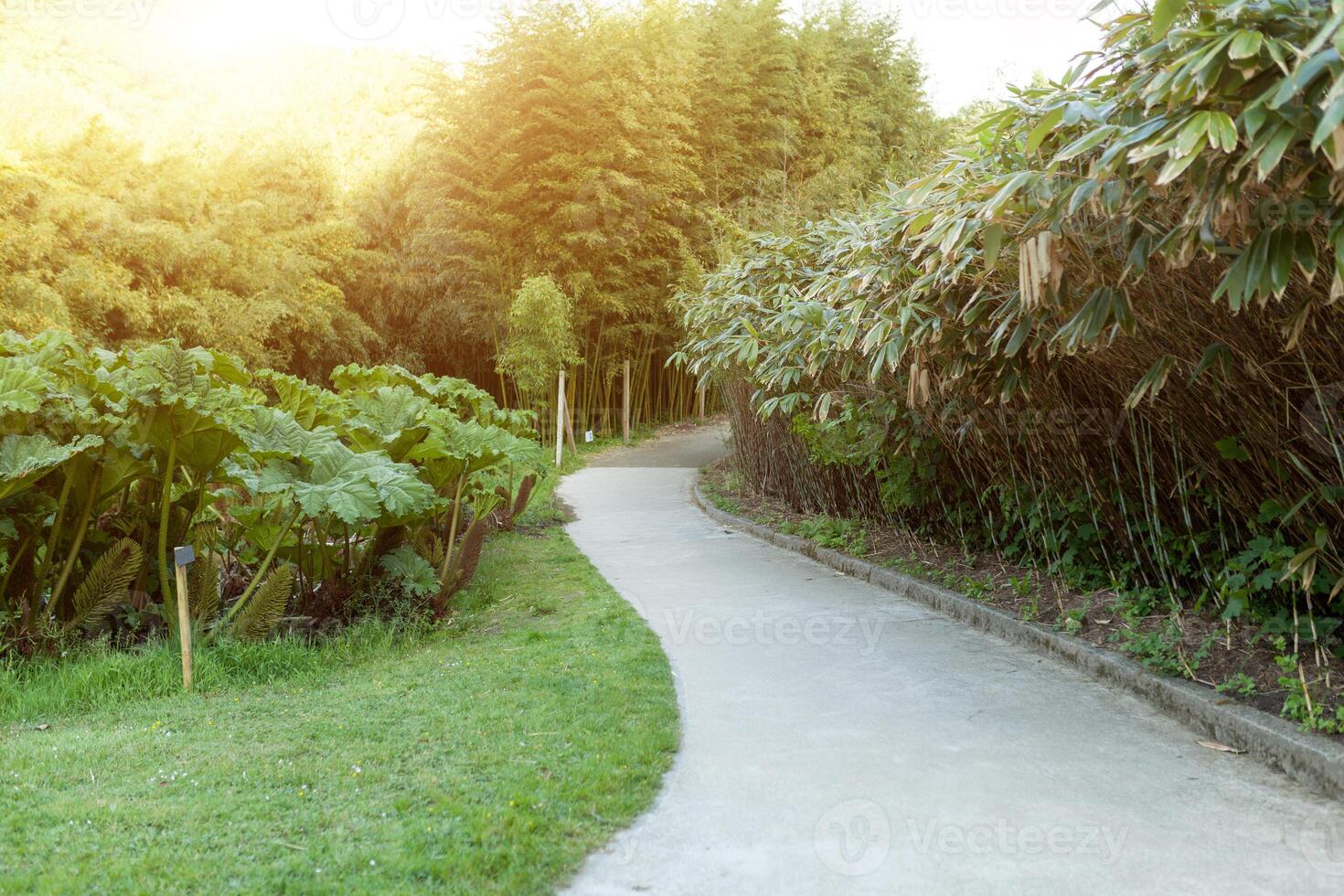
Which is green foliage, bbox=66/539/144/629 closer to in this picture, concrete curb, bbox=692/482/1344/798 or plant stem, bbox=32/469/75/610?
plant stem, bbox=32/469/75/610

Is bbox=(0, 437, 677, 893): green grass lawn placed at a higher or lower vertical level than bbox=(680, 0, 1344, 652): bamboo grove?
lower

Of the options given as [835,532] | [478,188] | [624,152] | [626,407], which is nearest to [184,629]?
[835,532]

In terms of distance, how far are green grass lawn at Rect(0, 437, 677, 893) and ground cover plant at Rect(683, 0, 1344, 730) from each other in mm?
1800

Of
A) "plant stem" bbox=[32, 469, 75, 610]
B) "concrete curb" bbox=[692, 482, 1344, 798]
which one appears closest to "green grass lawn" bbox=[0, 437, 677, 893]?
"plant stem" bbox=[32, 469, 75, 610]

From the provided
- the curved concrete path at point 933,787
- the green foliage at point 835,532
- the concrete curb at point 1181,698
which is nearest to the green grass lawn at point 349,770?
the curved concrete path at point 933,787

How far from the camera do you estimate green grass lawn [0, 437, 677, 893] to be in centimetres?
239

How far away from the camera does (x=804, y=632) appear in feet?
16.3

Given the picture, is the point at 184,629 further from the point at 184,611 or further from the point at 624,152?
the point at 624,152

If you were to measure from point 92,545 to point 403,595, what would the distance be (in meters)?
1.47

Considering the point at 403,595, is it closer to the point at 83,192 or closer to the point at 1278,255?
the point at 1278,255

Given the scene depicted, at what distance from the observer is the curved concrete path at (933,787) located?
2445mm

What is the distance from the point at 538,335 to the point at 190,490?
366 inches

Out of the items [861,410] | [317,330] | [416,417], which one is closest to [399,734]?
[416,417]

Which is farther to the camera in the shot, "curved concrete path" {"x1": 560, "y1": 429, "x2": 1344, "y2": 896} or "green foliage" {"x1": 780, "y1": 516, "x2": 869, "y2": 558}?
"green foliage" {"x1": 780, "y1": 516, "x2": 869, "y2": 558}
